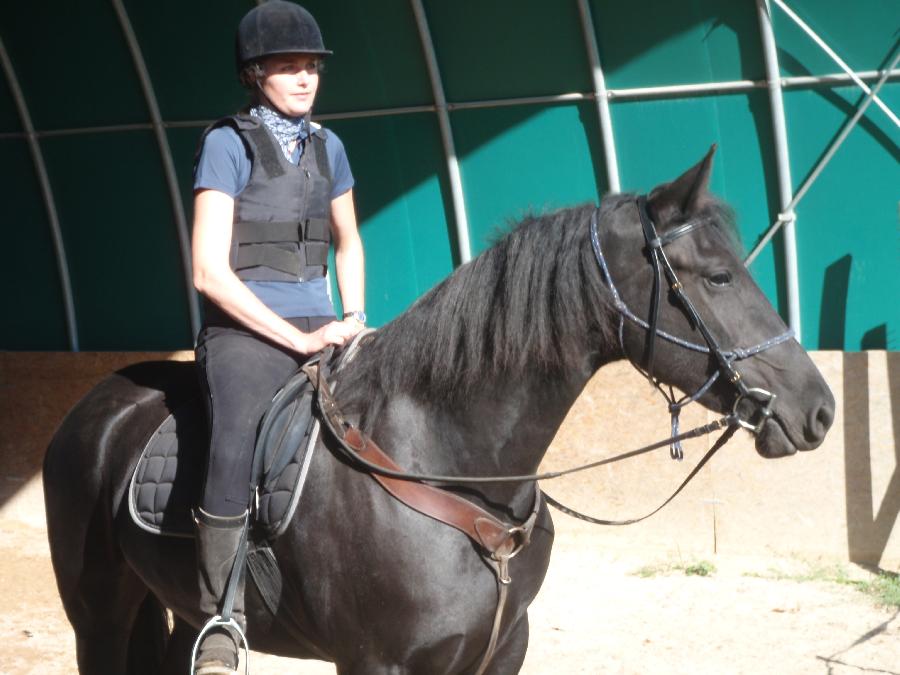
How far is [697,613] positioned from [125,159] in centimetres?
547

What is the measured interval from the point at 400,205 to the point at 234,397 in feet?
15.7

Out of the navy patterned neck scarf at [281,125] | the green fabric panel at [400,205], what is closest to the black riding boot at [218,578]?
the navy patterned neck scarf at [281,125]

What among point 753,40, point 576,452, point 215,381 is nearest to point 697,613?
point 576,452

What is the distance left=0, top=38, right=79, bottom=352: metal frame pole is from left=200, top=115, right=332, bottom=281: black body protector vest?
5813mm

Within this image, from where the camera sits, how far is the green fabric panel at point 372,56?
7.54 metres

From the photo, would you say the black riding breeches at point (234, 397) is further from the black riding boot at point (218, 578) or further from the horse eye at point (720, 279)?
the horse eye at point (720, 279)

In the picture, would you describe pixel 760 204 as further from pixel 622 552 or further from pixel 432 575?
pixel 432 575

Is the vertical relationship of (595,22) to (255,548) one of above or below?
above

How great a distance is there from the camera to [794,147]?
679 centimetres

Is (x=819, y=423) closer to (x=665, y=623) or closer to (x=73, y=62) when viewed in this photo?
(x=665, y=623)

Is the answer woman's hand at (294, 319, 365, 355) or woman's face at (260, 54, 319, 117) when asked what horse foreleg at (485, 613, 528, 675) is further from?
woman's face at (260, 54, 319, 117)

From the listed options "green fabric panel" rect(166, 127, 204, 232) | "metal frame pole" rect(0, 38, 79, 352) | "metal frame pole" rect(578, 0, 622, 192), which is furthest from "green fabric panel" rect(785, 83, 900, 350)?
"metal frame pole" rect(0, 38, 79, 352)

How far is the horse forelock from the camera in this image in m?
3.00

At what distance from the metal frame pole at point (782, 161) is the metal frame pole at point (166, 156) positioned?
4327 mm
